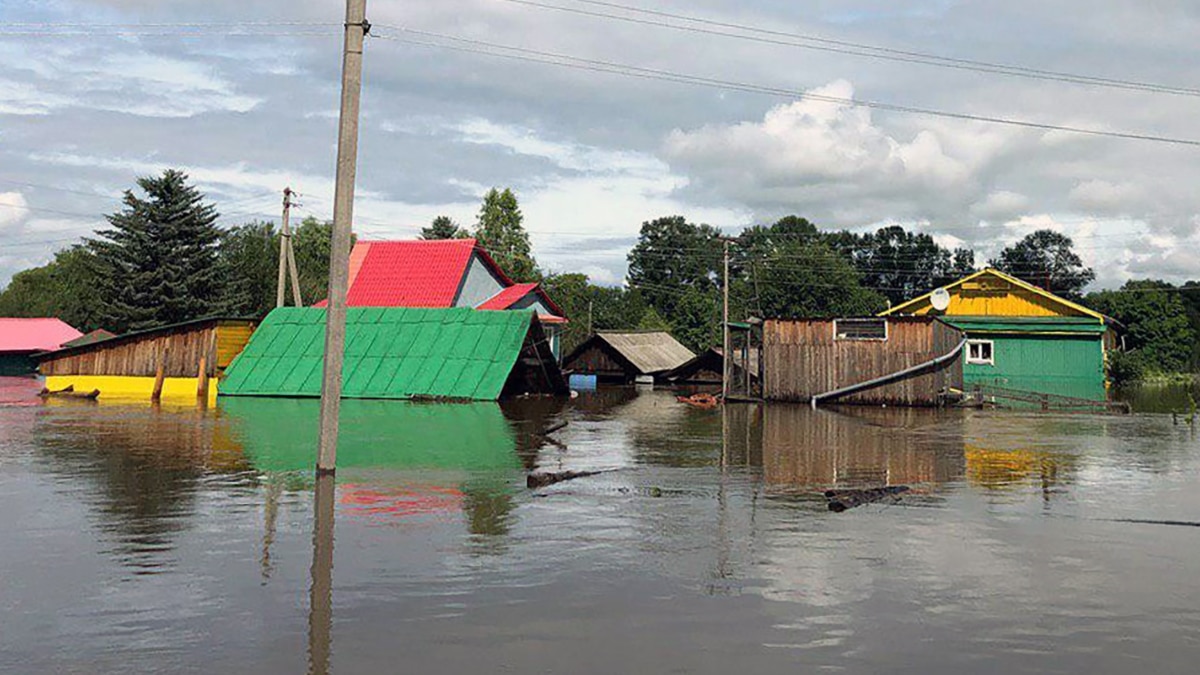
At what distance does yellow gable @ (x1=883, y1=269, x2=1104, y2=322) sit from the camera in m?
47.5

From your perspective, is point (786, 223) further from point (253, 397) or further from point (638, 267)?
point (253, 397)

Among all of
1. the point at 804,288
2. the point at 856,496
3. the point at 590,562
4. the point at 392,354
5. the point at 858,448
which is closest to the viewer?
the point at 590,562

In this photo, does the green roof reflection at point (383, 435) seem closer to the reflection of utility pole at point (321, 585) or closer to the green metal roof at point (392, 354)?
the green metal roof at point (392, 354)

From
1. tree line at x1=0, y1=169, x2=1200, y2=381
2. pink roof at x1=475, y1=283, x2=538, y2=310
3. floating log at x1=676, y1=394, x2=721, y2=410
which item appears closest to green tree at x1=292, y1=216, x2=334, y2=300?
tree line at x1=0, y1=169, x2=1200, y2=381

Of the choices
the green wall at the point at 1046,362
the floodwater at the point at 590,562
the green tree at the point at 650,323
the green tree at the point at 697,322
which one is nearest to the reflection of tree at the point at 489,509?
the floodwater at the point at 590,562

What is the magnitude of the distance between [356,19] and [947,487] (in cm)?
1080

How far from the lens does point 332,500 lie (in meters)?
11.9

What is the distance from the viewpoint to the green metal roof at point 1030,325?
45000 millimetres

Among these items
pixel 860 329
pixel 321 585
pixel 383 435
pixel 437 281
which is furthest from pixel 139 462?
pixel 437 281

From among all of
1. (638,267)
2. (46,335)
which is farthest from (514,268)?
(638,267)

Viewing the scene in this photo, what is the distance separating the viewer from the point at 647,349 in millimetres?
53719

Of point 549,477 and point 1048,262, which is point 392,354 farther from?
point 1048,262

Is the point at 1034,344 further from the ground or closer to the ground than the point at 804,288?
closer to the ground

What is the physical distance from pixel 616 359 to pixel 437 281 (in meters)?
10.5
